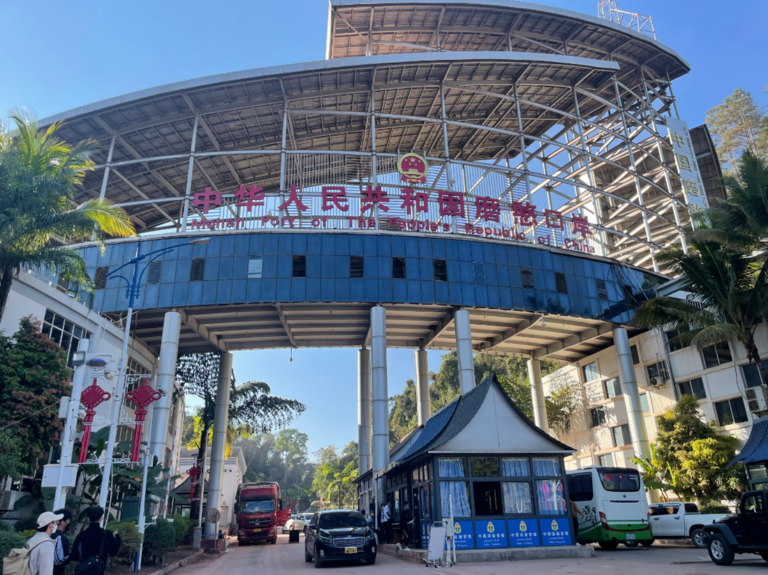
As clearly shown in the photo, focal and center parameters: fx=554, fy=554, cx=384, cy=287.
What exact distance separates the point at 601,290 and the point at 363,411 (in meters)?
19.8

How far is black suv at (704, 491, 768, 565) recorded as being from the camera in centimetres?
1320

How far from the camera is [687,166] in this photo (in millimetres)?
47594

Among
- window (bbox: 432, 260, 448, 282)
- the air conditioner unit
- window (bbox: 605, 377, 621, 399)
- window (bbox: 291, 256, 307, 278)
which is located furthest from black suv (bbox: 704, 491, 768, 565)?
window (bbox: 605, 377, 621, 399)

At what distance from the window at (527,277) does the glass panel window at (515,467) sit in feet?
63.2

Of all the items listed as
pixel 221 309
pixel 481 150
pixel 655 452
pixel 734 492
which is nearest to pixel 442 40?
pixel 481 150

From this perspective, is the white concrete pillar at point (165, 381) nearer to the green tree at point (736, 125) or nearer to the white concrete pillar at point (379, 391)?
the white concrete pillar at point (379, 391)

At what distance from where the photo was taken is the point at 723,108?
205ft

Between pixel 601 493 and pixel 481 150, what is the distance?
38.1 meters

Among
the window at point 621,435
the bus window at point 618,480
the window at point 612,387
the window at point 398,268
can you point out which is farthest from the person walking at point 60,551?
the window at point 612,387

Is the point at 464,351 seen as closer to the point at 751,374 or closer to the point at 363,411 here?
the point at 363,411

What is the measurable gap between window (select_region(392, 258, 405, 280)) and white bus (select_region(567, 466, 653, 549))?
56.6 ft

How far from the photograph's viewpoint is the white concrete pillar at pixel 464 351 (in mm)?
33625

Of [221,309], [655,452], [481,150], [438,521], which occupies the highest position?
[481,150]

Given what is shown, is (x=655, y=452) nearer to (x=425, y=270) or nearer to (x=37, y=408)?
(x=425, y=270)
